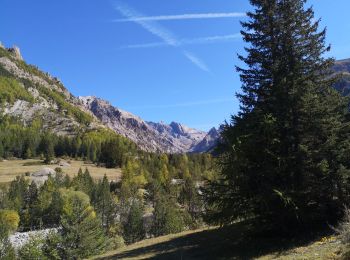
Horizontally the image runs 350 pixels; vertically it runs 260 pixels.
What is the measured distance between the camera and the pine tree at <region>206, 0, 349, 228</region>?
22.3 m

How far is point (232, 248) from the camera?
77.5 ft

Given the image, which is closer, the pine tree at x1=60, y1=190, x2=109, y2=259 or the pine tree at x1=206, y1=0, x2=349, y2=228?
the pine tree at x1=206, y1=0, x2=349, y2=228

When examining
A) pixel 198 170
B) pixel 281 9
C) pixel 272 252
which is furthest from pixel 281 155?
pixel 198 170

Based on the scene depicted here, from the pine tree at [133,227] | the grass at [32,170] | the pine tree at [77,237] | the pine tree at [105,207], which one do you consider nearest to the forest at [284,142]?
the pine tree at [77,237]

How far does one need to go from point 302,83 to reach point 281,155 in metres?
4.72

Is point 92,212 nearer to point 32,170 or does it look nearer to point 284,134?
point 32,170

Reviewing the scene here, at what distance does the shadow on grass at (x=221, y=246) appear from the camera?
21.5 meters

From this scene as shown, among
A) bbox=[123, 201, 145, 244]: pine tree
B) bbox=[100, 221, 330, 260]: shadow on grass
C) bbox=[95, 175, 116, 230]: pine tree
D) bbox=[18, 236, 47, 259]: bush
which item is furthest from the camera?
bbox=[95, 175, 116, 230]: pine tree

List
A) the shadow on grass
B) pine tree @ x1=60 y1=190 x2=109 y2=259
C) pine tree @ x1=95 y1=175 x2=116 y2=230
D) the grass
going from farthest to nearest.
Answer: the grass
pine tree @ x1=95 y1=175 x2=116 y2=230
pine tree @ x1=60 y1=190 x2=109 y2=259
the shadow on grass

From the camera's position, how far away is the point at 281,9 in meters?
25.1

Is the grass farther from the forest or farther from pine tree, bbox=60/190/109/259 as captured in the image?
the forest

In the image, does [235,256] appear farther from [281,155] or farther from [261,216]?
[281,155]

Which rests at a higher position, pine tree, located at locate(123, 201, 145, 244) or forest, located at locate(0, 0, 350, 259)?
forest, located at locate(0, 0, 350, 259)

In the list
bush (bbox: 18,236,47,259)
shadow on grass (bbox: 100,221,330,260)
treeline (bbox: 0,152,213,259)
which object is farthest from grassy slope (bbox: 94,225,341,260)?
bush (bbox: 18,236,47,259)
